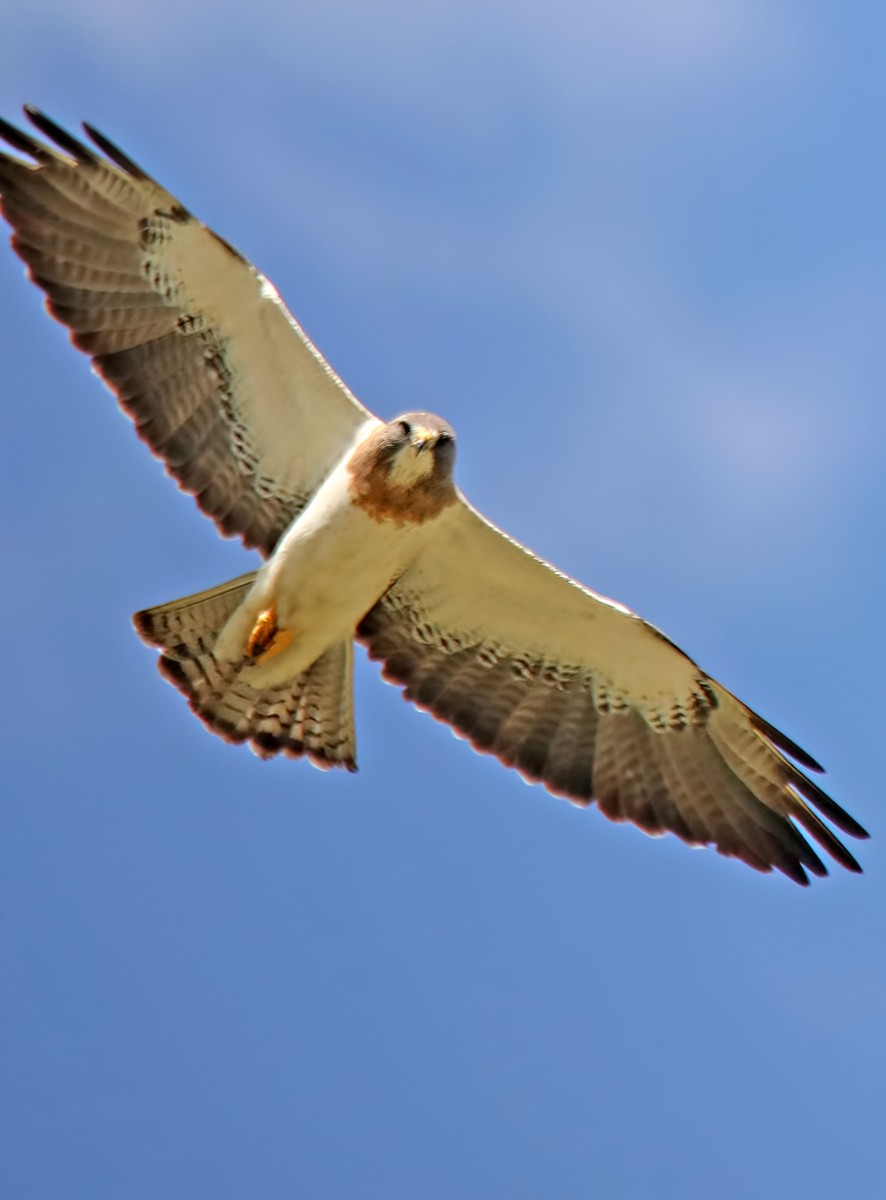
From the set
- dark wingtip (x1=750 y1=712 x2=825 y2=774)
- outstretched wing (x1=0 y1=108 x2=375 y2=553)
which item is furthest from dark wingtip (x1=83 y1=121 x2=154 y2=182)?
dark wingtip (x1=750 y1=712 x2=825 y2=774)

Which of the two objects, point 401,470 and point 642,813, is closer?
point 401,470

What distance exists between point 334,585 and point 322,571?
0.44 feet

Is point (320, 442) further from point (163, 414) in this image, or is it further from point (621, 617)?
point (621, 617)

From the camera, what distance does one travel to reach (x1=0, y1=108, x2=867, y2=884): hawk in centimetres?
962

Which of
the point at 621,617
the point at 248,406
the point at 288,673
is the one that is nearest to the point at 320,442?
the point at 248,406

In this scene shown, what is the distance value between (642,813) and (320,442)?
281 cm

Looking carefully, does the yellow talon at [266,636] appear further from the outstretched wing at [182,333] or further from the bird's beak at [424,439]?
the bird's beak at [424,439]

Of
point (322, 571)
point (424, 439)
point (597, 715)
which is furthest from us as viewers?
point (597, 715)

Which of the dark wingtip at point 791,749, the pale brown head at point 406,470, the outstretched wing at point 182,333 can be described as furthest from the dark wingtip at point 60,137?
the dark wingtip at point 791,749

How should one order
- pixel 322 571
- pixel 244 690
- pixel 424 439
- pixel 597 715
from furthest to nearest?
pixel 597 715
pixel 244 690
pixel 322 571
pixel 424 439

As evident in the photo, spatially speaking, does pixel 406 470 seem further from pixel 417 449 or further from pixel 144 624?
pixel 144 624

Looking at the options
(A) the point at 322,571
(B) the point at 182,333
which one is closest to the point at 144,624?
(A) the point at 322,571

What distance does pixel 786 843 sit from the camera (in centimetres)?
1034

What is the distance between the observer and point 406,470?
9375mm
